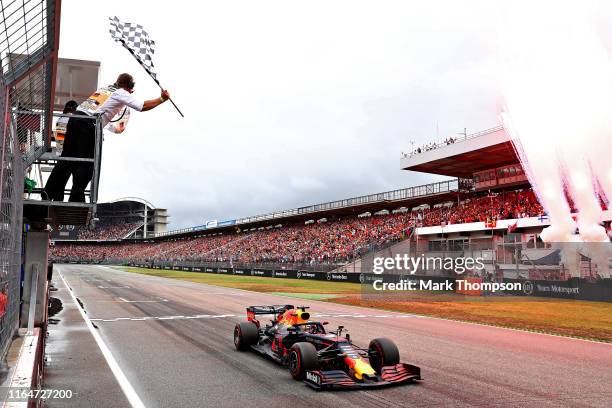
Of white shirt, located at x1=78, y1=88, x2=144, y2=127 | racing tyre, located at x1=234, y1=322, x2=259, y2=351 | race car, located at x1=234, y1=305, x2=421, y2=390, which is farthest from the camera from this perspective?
racing tyre, located at x1=234, y1=322, x2=259, y2=351

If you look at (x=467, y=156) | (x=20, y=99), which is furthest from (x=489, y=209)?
(x=20, y=99)

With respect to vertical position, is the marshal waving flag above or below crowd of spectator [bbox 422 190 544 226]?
below

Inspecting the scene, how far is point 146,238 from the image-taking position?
379 feet

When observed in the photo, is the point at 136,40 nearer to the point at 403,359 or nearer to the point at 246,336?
the point at 246,336

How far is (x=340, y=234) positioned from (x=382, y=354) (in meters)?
46.4

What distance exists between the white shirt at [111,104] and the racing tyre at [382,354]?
4.89 meters

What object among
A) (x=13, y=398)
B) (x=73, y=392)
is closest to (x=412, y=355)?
(x=73, y=392)

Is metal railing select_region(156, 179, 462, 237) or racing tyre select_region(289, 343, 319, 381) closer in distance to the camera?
racing tyre select_region(289, 343, 319, 381)

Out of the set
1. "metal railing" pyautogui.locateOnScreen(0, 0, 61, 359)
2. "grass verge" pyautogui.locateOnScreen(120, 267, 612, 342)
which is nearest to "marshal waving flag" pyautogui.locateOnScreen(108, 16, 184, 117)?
"metal railing" pyautogui.locateOnScreen(0, 0, 61, 359)

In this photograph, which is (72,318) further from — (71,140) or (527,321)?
(527,321)

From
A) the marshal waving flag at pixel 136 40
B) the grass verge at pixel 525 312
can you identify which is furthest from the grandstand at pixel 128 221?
the marshal waving flag at pixel 136 40

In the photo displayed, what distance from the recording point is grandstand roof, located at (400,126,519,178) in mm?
39469

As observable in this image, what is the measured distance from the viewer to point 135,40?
221 inches

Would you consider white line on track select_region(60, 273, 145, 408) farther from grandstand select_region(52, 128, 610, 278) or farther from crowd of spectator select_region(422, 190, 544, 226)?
crowd of spectator select_region(422, 190, 544, 226)
